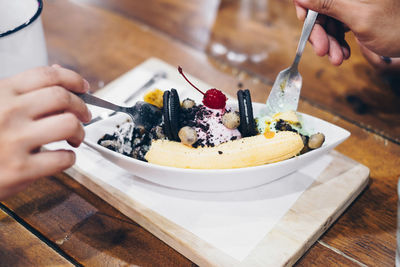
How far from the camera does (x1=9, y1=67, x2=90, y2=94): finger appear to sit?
54 cm

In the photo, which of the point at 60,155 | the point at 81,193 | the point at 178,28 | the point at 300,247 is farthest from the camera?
the point at 178,28

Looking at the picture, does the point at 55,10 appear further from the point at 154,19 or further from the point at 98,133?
the point at 98,133

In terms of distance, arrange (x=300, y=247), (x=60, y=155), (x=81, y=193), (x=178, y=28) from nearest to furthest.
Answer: (x=60, y=155) < (x=300, y=247) < (x=81, y=193) < (x=178, y=28)

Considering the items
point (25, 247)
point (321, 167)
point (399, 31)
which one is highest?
point (399, 31)

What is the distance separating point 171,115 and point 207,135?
74mm

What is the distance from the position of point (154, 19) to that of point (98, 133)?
64 centimetres

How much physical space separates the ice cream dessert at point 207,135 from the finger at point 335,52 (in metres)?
0.25

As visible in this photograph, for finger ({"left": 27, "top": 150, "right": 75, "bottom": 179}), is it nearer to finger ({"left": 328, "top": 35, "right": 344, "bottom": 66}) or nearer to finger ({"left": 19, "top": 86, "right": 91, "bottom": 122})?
finger ({"left": 19, "top": 86, "right": 91, "bottom": 122})

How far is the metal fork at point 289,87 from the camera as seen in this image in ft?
2.61

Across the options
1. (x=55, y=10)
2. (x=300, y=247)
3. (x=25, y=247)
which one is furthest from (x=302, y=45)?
(x=55, y=10)

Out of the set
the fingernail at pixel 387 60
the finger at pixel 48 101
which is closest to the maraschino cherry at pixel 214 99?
the finger at pixel 48 101

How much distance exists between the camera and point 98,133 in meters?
0.72

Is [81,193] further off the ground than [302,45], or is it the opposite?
[302,45]

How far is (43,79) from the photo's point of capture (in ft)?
1.82
